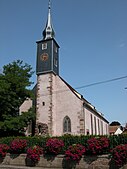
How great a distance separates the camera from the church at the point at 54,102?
29.5 metres

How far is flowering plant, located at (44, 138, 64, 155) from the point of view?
15264 mm

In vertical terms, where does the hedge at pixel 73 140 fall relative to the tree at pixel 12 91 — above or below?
below

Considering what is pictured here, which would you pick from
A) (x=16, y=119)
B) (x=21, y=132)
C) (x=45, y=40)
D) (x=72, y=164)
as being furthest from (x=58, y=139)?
(x=45, y=40)

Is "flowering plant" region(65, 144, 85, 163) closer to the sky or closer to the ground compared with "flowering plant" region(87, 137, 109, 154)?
closer to the ground

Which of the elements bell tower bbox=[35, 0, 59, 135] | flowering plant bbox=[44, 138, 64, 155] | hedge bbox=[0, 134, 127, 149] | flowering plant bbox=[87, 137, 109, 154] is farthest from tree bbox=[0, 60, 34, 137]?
flowering plant bbox=[87, 137, 109, 154]

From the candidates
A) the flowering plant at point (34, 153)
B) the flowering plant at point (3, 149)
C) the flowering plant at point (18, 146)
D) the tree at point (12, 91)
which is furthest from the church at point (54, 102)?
the flowering plant at point (34, 153)

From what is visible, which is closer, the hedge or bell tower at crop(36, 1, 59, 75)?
the hedge

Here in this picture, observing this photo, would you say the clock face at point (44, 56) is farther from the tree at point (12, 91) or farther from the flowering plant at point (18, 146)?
the flowering plant at point (18, 146)

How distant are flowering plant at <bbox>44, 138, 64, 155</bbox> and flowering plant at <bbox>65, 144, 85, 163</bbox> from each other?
1.07m

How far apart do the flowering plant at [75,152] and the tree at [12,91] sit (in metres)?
11.5

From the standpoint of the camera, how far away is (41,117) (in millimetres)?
30469

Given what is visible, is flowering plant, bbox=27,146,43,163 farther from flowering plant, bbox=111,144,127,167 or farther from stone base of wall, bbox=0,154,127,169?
flowering plant, bbox=111,144,127,167

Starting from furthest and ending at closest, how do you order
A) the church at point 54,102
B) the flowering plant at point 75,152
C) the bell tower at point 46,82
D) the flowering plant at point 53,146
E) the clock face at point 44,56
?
the clock face at point 44,56 → the bell tower at point 46,82 → the church at point 54,102 → the flowering plant at point 53,146 → the flowering plant at point 75,152

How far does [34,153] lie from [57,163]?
5.81 feet
